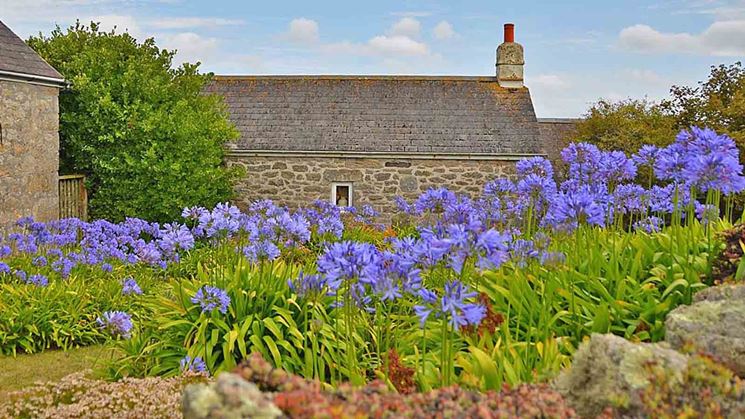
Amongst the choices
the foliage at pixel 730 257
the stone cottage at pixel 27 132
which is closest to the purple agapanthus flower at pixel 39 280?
the stone cottage at pixel 27 132

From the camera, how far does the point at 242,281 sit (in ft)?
19.7

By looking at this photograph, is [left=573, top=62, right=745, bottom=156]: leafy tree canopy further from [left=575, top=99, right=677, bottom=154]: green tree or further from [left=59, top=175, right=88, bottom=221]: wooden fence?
[left=59, top=175, right=88, bottom=221]: wooden fence

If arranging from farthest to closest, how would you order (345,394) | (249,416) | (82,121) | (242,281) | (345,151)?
(345,151) → (82,121) → (242,281) → (345,394) → (249,416)

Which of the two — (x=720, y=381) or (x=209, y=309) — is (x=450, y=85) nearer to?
(x=209, y=309)

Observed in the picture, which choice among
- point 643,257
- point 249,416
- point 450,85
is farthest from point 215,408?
Result: point 450,85

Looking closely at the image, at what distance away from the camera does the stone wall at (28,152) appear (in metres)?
13.8

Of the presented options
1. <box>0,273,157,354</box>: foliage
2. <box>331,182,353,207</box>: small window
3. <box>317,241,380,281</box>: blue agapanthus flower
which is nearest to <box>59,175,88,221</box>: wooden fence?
<box>331,182,353,207</box>: small window

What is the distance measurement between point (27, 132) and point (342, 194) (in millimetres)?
7365

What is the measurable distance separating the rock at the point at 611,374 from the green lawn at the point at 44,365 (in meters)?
4.92

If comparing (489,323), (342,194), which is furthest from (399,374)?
(342,194)

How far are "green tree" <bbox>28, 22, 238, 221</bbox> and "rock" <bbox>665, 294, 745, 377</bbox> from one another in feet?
42.4

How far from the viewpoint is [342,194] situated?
18.9 meters

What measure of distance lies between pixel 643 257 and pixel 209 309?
Answer: 3.19 metres

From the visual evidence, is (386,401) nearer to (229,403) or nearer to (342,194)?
(229,403)
